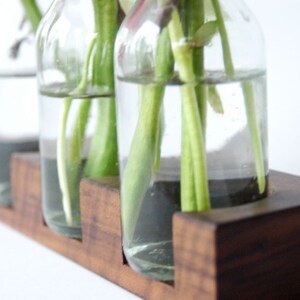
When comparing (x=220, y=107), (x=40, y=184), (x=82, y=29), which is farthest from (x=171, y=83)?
(x=40, y=184)

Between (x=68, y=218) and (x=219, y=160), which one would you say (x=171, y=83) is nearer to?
(x=219, y=160)

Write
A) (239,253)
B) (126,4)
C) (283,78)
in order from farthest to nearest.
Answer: (283,78), (126,4), (239,253)

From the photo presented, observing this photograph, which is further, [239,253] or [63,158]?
[63,158]

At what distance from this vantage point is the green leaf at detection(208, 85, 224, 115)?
562mm

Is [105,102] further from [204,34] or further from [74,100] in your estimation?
[204,34]

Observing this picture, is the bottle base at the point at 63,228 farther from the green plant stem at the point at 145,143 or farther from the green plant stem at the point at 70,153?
the green plant stem at the point at 145,143

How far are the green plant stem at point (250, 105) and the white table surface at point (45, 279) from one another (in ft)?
0.41

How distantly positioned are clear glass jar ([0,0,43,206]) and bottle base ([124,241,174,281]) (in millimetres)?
285

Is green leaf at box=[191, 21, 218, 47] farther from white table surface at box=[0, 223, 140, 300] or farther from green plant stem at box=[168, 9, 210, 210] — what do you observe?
white table surface at box=[0, 223, 140, 300]

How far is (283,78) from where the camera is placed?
0.76 metres

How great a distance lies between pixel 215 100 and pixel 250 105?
0.09 feet

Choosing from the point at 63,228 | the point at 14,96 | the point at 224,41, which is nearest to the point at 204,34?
the point at 224,41

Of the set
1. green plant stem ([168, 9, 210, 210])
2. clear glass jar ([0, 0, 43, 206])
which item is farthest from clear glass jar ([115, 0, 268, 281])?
clear glass jar ([0, 0, 43, 206])

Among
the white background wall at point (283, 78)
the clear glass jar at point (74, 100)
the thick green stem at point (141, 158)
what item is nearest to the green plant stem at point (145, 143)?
the thick green stem at point (141, 158)
